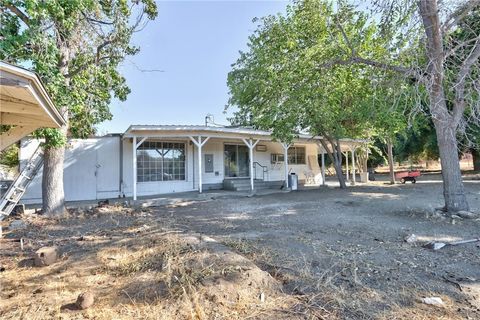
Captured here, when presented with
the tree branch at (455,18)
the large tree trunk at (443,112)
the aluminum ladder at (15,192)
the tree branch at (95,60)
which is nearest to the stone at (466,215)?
the large tree trunk at (443,112)

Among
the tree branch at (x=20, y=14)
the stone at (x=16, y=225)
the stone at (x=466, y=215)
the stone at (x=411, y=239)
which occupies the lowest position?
the stone at (x=411, y=239)

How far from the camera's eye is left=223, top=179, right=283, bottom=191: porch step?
47.4 feet

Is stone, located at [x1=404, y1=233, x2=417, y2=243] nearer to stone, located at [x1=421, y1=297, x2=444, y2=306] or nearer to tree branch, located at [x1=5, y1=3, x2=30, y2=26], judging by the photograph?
stone, located at [x1=421, y1=297, x2=444, y2=306]

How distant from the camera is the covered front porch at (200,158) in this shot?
12.3 meters

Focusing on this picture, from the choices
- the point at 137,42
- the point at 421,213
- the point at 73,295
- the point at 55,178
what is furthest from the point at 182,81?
the point at 73,295

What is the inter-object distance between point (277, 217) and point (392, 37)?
5.51m

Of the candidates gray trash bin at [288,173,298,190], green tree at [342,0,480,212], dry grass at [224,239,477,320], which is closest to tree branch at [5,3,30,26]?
dry grass at [224,239,477,320]

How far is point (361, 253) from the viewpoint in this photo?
465 cm

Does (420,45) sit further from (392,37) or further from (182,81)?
(182,81)

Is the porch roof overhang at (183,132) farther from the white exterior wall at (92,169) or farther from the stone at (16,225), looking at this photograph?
the stone at (16,225)

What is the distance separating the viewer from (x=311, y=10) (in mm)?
11281

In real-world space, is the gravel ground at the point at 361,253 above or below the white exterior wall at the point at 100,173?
below

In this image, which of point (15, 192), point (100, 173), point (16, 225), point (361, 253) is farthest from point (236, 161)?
point (361, 253)

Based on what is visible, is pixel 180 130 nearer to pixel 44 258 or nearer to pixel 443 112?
pixel 44 258
